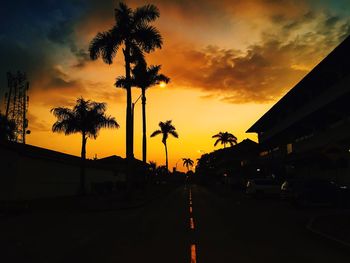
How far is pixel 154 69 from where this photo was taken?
1908 inches

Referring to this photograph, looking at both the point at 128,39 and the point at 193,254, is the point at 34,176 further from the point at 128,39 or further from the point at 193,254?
the point at 193,254

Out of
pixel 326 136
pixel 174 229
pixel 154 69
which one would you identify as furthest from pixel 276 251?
pixel 154 69

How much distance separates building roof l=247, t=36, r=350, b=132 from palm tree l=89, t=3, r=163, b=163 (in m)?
13.7

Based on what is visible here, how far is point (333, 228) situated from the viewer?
14516mm

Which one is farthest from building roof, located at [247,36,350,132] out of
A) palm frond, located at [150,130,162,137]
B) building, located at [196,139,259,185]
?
palm frond, located at [150,130,162,137]

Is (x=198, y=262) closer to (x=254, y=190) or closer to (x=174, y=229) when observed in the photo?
(x=174, y=229)

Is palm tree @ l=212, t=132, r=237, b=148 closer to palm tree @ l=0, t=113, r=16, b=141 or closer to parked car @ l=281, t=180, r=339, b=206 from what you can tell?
palm tree @ l=0, t=113, r=16, b=141

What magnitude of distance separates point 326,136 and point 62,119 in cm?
2476

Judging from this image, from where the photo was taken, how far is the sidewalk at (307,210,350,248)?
1223cm

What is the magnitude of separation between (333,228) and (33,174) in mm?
25984

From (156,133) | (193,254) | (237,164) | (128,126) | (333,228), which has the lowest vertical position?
(193,254)

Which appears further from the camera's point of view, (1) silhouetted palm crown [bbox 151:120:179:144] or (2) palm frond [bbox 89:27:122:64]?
(1) silhouetted palm crown [bbox 151:120:179:144]

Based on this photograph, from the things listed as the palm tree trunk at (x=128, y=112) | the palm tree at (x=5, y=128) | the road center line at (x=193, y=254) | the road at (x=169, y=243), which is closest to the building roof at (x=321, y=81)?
the palm tree trunk at (x=128, y=112)

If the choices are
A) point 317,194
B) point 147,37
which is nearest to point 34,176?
point 147,37
